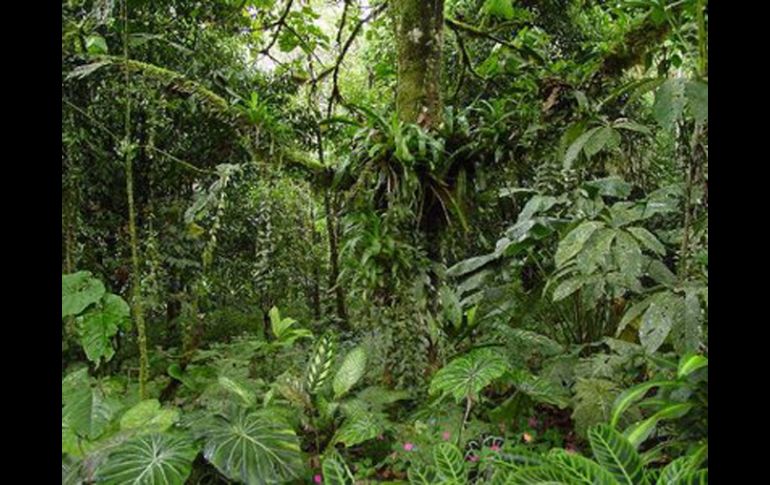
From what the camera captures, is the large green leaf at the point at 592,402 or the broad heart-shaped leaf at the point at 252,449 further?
the large green leaf at the point at 592,402

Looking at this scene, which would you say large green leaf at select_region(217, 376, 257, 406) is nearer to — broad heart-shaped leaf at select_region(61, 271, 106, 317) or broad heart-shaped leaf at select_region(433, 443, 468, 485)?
broad heart-shaped leaf at select_region(61, 271, 106, 317)

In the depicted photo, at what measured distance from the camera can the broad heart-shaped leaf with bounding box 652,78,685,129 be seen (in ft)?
4.07

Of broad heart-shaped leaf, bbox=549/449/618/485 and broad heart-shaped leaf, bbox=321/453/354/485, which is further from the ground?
broad heart-shaped leaf, bbox=549/449/618/485

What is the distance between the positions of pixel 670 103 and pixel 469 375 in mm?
864

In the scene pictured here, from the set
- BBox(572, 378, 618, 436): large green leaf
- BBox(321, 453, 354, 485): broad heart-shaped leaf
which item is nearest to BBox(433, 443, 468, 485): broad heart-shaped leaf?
BBox(321, 453, 354, 485): broad heart-shaped leaf

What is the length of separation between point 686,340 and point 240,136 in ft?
6.15

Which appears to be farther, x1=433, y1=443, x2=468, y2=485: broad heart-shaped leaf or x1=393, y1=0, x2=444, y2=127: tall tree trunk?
x1=393, y1=0, x2=444, y2=127: tall tree trunk

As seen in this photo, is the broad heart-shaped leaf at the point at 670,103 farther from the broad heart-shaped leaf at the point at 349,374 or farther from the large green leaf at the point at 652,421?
the broad heart-shaped leaf at the point at 349,374

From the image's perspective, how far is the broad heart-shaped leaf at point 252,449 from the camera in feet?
4.38

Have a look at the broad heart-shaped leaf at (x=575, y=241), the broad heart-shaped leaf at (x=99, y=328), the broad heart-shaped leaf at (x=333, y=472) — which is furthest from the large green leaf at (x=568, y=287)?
the broad heart-shaped leaf at (x=99, y=328)

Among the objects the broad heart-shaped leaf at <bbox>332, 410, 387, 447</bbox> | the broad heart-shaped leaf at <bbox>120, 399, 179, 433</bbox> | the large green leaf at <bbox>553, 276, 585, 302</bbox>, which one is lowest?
the broad heart-shaped leaf at <bbox>332, 410, 387, 447</bbox>

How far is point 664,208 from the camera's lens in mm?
1847
